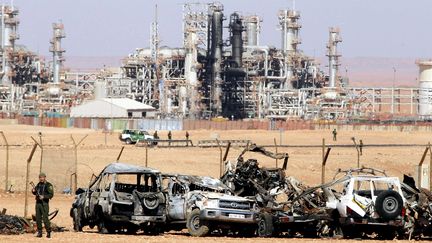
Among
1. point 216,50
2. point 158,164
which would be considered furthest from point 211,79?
point 158,164

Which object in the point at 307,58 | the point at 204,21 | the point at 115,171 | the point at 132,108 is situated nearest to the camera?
the point at 115,171

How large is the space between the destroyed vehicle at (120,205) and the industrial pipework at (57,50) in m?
134

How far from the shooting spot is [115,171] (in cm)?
2434

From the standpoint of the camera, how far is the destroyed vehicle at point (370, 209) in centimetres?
2325

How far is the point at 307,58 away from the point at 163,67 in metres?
24.0

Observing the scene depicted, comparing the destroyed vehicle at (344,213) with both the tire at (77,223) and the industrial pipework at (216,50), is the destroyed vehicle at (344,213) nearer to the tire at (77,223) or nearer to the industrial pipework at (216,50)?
the tire at (77,223)

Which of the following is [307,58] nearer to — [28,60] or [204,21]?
[204,21]

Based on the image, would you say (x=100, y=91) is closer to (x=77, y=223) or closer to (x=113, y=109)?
(x=113, y=109)

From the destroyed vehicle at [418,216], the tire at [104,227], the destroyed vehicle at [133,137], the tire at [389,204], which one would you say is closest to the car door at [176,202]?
the tire at [104,227]

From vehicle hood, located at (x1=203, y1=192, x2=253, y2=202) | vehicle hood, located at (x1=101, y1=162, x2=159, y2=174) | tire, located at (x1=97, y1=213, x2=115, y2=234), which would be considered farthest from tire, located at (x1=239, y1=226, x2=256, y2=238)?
tire, located at (x1=97, y1=213, x2=115, y2=234)

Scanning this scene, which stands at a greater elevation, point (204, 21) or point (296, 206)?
point (204, 21)

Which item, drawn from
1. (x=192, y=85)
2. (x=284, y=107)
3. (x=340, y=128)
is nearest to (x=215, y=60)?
(x=192, y=85)

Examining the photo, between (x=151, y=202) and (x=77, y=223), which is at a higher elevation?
(x=151, y=202)

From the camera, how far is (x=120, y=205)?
78.3 feet
